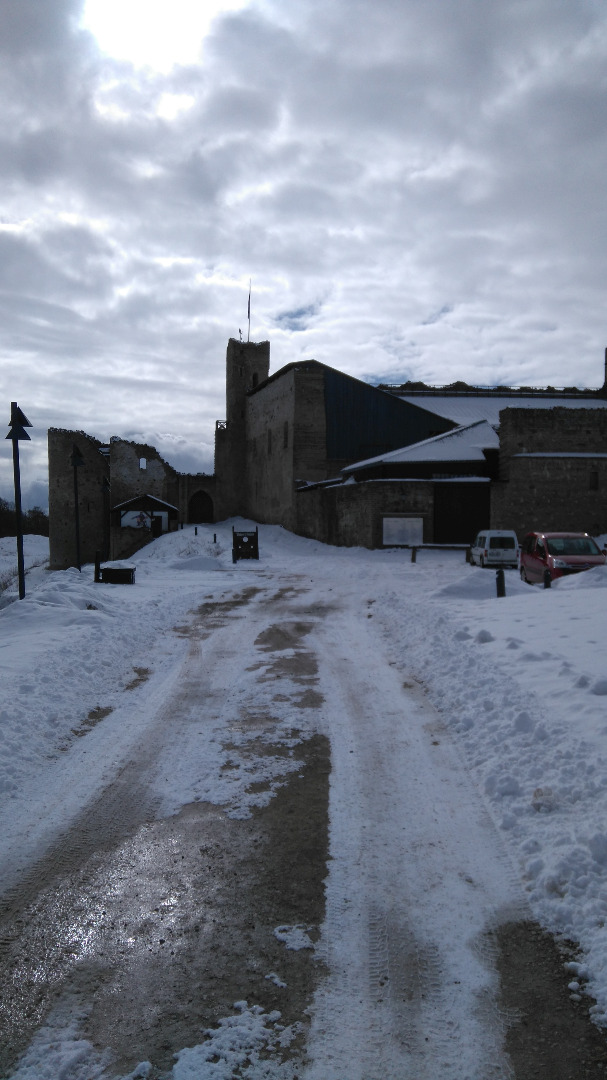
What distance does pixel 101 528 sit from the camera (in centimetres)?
4962

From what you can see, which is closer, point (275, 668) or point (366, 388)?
point (275, 668)

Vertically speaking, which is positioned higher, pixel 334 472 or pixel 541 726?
pixel 334 472

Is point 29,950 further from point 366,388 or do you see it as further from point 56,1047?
point 366,388

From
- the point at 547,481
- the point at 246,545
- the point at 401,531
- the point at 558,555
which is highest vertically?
the point at 547,481

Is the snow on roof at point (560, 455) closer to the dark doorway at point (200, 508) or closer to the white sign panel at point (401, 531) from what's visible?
the white sign panel at point (401, 531)

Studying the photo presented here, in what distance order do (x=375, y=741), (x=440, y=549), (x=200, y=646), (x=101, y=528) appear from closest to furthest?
1. (x=375, y=741)
2. (x=200, y=646)
3. (x=440, y=549)
4. (x=101, y=528)

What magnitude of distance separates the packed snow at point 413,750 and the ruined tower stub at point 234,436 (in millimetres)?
40922

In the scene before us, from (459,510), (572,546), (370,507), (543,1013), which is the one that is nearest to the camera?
(543,1013)

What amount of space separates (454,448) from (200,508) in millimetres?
27052

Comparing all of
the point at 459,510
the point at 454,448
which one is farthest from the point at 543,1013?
the point at 454,448

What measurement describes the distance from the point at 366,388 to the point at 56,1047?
44.4 meters

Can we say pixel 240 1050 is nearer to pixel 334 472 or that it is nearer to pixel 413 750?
pixel 413 750

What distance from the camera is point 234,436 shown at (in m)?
57.1

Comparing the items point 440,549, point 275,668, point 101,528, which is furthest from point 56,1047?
point 101,528
